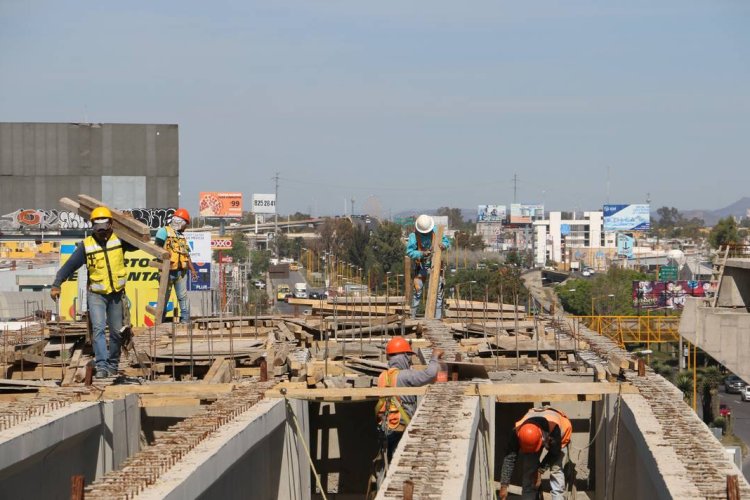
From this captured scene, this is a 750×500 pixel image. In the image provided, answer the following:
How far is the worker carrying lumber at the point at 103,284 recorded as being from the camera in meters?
13.1

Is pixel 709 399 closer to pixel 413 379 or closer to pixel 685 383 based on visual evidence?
pixel 685 383

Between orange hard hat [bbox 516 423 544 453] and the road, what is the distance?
29.6 metres

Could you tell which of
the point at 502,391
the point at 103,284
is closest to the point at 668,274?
the point at 103,284

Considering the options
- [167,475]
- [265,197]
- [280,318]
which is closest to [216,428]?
[167,475]

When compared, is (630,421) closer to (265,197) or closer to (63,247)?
(63,247)

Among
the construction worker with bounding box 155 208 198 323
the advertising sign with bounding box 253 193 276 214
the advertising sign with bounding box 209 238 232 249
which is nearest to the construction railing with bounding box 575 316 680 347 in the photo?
the construction worker with bounding box 155 208 198 323

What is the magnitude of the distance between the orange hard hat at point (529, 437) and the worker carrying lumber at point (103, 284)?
178 inches

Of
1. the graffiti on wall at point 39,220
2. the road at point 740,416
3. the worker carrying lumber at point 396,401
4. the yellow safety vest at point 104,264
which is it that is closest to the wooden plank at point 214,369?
the yellow safety vest at point 104,264

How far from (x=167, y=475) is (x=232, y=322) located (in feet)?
37.5

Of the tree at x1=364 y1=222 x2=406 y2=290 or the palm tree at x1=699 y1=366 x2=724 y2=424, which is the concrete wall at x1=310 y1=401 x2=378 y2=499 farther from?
the tree at x1=364 y1=222 x2=406 y2=290

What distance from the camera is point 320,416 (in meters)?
13.9

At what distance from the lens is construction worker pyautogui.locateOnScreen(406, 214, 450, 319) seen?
1958 centimetres

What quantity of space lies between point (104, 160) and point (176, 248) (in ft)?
157

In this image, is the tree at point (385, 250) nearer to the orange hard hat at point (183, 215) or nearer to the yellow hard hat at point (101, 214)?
the orange hard hat at point (183, 215)
